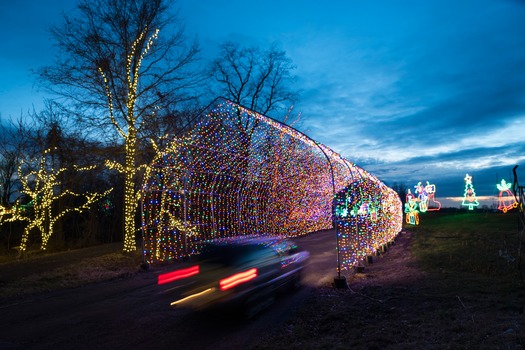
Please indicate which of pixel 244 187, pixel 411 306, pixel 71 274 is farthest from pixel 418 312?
pixel 244 187

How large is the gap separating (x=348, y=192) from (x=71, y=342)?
954cm

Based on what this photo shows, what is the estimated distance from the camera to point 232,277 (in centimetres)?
625

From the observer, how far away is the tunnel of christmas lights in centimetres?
1205

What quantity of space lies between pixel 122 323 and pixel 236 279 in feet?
7.27

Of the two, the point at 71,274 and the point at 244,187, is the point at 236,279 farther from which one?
the point at 244,187

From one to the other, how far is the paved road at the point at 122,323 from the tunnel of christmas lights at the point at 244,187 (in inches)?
122

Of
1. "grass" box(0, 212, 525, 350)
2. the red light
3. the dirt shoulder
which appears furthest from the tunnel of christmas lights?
the red light

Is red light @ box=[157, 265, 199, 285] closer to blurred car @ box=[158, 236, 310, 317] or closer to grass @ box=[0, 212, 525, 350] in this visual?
blurred car @ box=[158, 236, 310, 317]

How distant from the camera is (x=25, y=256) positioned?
58.3 feet

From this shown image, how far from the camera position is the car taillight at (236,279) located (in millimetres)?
6149

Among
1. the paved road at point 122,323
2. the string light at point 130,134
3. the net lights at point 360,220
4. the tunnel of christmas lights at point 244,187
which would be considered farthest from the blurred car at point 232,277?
the string light at point 130,134

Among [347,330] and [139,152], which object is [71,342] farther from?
[139,152]

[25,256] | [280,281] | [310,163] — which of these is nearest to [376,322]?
[280,281]

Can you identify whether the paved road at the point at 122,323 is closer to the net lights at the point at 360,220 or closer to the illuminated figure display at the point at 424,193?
the net lights at the point at 360,220
